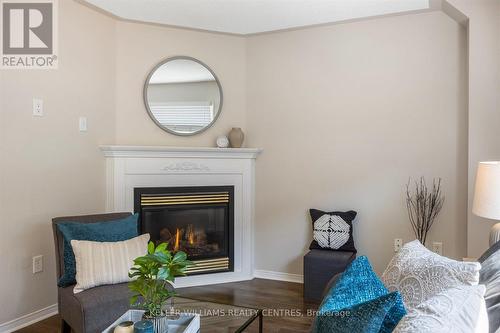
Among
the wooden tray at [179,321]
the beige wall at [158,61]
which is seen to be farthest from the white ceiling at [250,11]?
the wooden tray at [179,321]

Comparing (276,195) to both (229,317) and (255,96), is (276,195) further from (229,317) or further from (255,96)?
(229,317)

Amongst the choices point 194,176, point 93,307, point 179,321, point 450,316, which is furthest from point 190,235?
point 450,316

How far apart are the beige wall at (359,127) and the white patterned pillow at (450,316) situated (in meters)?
2.40

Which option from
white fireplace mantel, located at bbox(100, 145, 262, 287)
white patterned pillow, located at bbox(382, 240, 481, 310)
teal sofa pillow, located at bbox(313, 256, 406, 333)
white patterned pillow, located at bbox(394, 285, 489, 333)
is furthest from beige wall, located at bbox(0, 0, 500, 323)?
white patterned pillow, located at bbox(394, 285, 489, 333)

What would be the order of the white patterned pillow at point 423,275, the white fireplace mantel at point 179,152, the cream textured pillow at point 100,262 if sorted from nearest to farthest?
the white patterned pillow at point 423,275
the cream textured pillow at point 100,262
the white fireplace mantel at point 179,152

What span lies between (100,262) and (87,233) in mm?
241

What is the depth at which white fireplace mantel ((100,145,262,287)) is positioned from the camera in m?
3.41

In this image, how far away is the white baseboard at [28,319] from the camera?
264cm

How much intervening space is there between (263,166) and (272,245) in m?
0.79

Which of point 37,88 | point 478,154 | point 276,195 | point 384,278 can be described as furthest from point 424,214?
point 37,88

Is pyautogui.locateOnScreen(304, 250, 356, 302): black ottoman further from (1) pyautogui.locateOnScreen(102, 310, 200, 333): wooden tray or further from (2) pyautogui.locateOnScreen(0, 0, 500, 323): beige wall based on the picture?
(1) pyautogui.locateOnScreen(102, 310, 200, 333): wooden tray

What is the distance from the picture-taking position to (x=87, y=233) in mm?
2441

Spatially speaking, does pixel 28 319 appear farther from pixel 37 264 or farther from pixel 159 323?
pixel 159 323

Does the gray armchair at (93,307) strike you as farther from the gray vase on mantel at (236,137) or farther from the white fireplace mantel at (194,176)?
the gray vase on mantel at (236,137)
